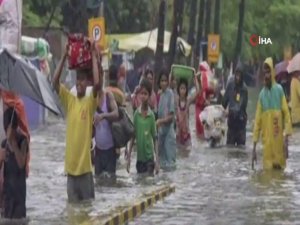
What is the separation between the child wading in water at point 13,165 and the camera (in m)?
11.8

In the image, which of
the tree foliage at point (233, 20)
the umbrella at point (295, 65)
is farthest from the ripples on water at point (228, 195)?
the tree foliage at point (233, 20)

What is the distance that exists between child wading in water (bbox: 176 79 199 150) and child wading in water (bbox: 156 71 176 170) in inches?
117

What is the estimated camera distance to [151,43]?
162 ft

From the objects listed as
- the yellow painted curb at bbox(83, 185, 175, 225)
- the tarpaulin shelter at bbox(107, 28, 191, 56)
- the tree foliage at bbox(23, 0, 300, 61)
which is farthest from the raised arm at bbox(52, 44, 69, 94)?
the tree foliage at bbox(23, 0, 300, 61)

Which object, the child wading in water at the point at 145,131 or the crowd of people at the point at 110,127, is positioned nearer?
the crowd of people at the point at 110,127

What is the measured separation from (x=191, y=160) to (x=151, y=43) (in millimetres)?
27763

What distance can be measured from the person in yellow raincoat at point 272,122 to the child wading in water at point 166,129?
1413mm

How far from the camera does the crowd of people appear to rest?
39.5 ft

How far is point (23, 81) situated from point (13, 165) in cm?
122

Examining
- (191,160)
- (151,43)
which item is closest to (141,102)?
(191,160)

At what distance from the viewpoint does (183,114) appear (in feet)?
77.2

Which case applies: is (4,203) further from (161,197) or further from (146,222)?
(161,197)

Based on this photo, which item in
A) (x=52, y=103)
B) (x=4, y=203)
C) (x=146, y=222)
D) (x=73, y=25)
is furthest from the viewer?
(x=73, y=25)

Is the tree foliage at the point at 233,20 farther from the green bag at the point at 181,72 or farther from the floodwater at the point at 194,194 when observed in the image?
the floodwater at the point at 194,194
